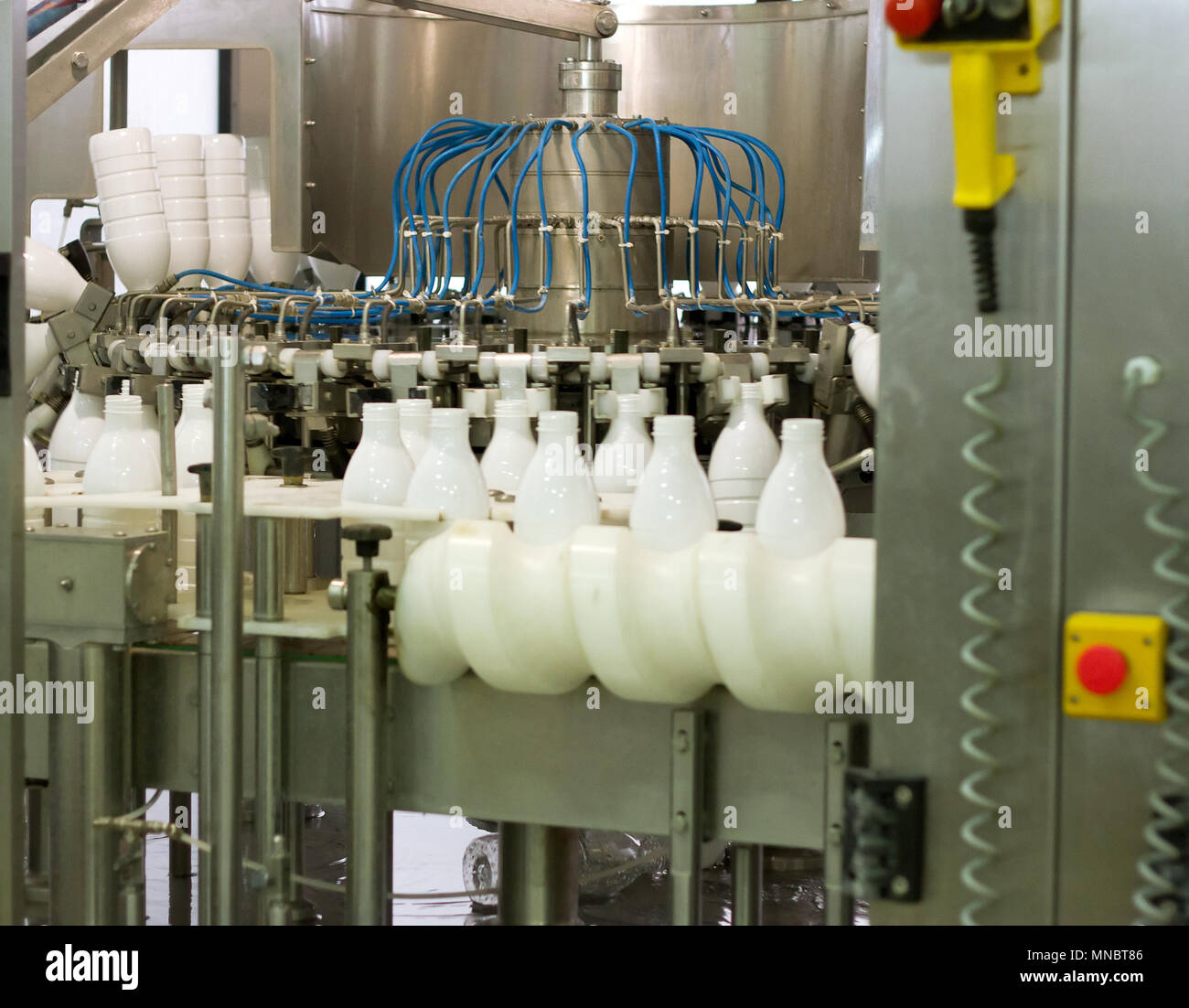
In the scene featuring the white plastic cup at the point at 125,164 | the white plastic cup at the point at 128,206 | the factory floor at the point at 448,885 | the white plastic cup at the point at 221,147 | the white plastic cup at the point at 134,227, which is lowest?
the factory floor at the point at 448,885

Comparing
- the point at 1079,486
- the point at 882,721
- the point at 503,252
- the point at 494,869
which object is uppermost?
the point at 503,252

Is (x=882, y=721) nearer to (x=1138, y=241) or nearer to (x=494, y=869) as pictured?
(x=1138, y=241)

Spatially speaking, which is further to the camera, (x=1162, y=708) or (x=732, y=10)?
(x=732, y=10)

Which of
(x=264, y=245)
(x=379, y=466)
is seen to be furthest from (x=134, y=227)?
(x=379, y=466)

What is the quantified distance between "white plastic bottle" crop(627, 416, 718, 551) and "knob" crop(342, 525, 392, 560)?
26 centimetres

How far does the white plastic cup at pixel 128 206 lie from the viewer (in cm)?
300

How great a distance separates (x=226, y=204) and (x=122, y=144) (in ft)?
1.42

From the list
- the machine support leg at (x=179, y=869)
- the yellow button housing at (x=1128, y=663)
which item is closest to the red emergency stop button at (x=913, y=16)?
the yellow button housing at (x=1128, y=663)

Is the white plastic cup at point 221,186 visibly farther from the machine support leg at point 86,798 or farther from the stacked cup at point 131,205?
the machine support leg at point 86,798

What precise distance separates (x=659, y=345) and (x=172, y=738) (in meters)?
0.92

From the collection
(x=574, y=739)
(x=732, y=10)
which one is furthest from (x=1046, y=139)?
(x=732, y=10)

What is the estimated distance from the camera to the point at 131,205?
118 inches

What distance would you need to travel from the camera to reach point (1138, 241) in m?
1.11

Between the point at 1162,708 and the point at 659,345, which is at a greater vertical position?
the point at 659,345
